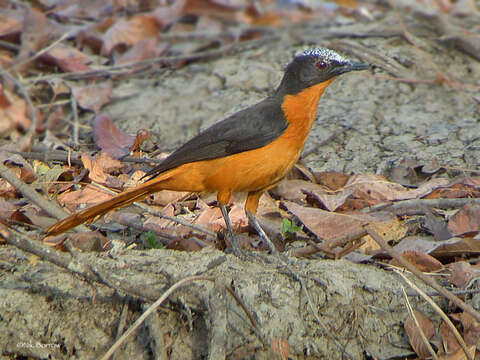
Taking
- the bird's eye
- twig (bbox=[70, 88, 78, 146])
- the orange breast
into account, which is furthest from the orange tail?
twig (bbox=[70, 88, 78, 146])

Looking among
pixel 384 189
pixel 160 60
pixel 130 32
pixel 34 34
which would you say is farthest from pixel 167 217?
pixel 130 32

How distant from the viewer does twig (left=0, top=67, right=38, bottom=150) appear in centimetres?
627

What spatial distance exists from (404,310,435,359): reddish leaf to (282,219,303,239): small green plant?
1.14 metres

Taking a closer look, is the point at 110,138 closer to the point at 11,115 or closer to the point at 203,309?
the point at 11,115

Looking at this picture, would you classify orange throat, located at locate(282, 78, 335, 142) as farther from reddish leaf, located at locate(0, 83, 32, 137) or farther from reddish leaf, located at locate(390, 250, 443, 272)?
reddish leaf, located at locate(0, 83, 32, 137)

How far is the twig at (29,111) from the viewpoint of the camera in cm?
627

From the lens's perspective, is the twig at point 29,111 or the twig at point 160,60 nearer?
the twig at point 29,111

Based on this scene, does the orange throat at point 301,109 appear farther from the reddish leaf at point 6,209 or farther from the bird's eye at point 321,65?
the reddish leaf at point 6,209

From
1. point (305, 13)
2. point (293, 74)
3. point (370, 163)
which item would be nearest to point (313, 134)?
point (370, 163)

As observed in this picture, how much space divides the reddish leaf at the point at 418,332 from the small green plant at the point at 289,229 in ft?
3.72

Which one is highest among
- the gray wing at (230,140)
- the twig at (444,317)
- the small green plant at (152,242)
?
the gray wing at (230,140)

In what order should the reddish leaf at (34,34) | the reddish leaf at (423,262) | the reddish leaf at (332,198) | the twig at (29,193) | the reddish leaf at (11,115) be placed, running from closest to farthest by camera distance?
the twig at (29,193) → the reddish leaf at (423,262) → the reddish leaf at (332,198) → the reddish leaf at (11,115) → the reddish leaf at (34,34)

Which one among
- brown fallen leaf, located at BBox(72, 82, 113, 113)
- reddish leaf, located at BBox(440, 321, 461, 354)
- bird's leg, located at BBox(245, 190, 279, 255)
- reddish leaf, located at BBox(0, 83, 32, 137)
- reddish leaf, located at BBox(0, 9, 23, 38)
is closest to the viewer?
reddish leaf, located at BBox(440, 321, 461, 354)

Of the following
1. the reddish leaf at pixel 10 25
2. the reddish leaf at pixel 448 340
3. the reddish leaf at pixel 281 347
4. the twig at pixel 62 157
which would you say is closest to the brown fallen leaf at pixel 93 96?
the reddish leaf at pixel 10 25
